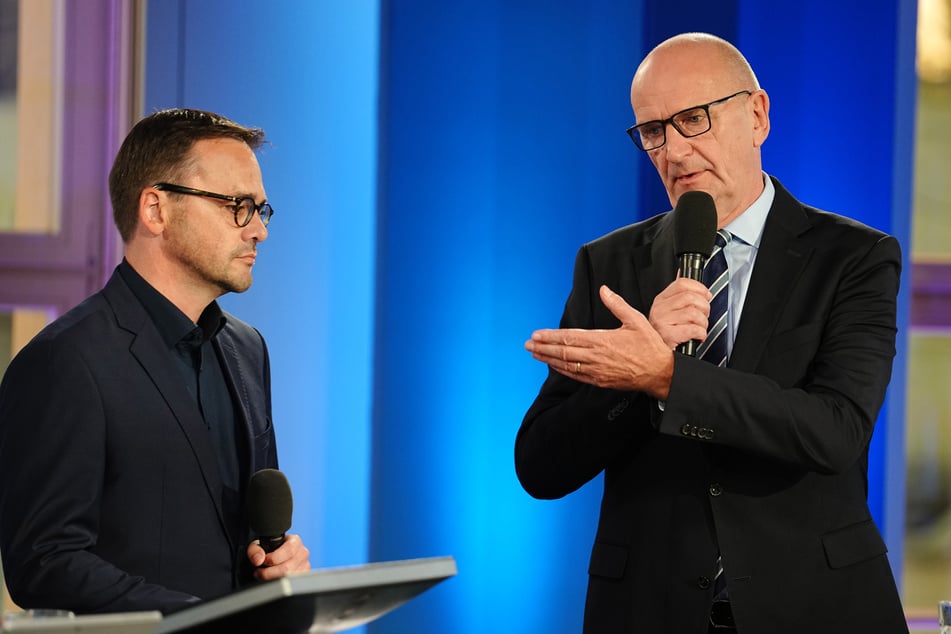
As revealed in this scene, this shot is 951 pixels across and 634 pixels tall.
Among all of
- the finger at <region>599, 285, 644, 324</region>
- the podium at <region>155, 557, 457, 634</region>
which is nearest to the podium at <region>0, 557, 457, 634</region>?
the podium at <region>155, 557, 457, 634</region>

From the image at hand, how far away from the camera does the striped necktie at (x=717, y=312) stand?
7.01 ft

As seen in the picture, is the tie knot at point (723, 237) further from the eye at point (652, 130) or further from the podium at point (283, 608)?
the podium at point (283, 608)

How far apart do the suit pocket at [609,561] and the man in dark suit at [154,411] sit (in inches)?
21.3

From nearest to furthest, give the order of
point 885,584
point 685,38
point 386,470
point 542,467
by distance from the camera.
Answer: point 885,584, point 542,467, point 685,38, point 386,470

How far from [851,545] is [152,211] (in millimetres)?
1411

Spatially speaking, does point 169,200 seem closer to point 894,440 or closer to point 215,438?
point 215,438

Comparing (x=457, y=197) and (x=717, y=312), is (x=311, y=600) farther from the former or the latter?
(x=457, y=197)

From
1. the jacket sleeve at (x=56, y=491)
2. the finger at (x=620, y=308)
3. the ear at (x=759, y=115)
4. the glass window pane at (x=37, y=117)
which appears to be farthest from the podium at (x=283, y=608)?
the glass window pane at (x=37, y=117)

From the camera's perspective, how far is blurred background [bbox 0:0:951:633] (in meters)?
3.52

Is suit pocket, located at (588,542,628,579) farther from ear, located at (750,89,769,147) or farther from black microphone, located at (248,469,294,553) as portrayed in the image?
ear, located at (750,89,769,147)

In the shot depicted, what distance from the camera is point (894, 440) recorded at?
11.9 ft

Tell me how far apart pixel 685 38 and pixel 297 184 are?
1597 millimetres

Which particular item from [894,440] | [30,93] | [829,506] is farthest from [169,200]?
[894,440]

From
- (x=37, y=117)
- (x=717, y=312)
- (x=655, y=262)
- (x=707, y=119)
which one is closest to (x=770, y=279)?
(x=717, y=312)
